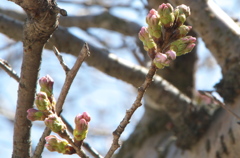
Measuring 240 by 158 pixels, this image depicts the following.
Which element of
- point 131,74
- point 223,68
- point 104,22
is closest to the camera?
point 223,68

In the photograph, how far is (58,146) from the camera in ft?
3.57

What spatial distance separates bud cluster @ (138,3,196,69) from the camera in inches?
38.0

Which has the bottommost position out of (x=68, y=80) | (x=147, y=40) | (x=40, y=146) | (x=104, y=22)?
(x=104, y=22)

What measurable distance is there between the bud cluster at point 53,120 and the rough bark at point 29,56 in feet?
0.38

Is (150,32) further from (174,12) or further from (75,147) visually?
(75,147)

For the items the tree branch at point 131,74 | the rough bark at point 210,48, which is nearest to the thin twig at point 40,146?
the rough bark at point 210,48

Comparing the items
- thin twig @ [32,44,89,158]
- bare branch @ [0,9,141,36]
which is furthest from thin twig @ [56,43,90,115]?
bare branch @ [0,9,141,36]

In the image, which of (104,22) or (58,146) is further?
(104,22)

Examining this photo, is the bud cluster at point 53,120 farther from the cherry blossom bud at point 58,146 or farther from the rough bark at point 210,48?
the rough bark at point 210,48

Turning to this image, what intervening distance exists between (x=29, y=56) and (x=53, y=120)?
264mm

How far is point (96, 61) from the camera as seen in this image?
2285 mm

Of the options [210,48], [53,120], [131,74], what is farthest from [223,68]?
[53,120]

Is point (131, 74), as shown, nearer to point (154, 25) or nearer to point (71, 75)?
point (71, 75)

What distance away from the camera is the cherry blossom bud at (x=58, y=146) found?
1086 mm
